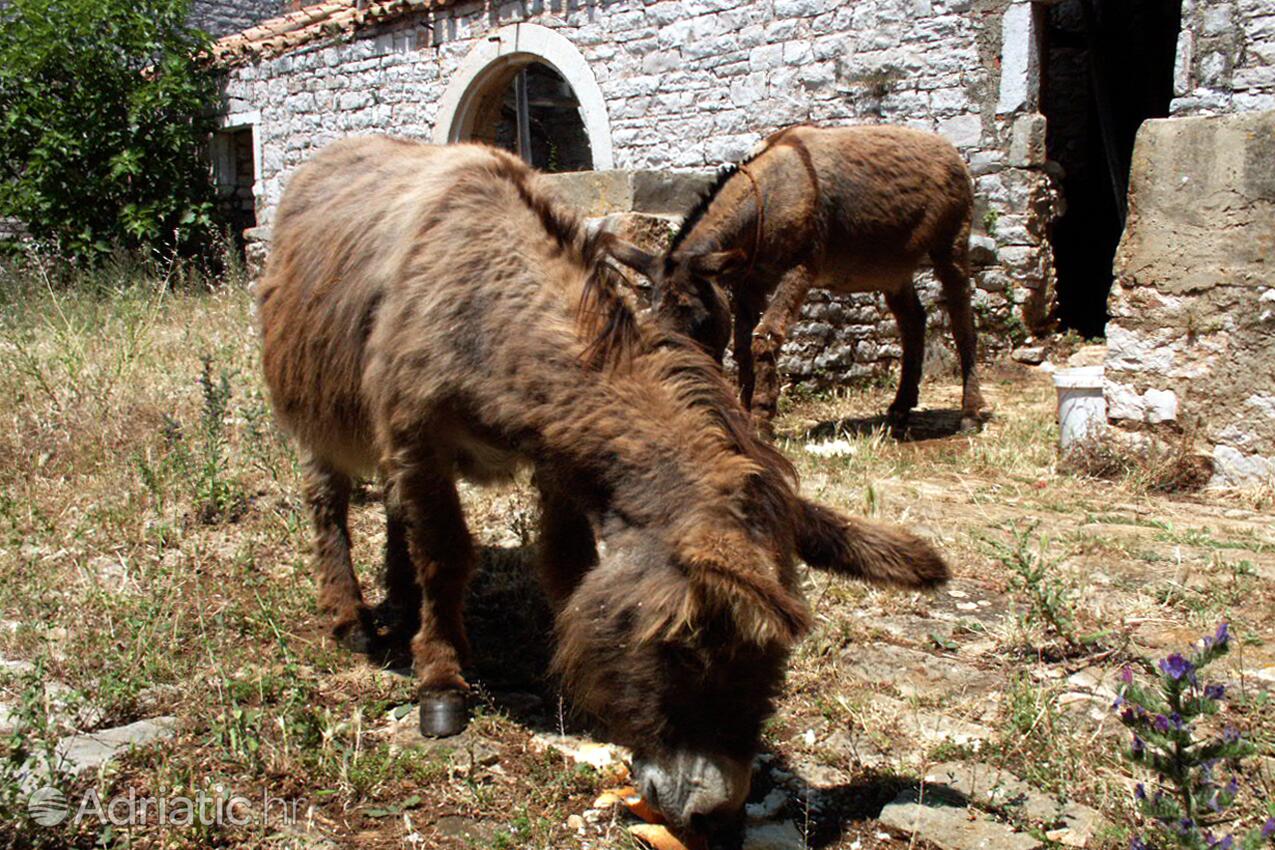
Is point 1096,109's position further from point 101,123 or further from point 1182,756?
point 101,123

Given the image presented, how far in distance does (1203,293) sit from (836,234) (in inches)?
95.9

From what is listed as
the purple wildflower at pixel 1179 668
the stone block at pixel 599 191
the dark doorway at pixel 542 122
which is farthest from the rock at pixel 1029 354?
the dark doorway at pixel 542 122

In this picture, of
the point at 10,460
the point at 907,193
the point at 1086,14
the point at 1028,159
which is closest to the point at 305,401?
the point at 10,460

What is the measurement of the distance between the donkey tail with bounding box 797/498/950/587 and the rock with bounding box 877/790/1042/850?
0.65 metres

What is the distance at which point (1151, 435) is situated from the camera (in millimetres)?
5738

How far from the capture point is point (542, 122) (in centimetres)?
Answer: 2008

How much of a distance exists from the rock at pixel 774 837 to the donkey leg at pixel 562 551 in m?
0.87

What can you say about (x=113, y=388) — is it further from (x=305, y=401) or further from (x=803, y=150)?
(x=803, y=150)

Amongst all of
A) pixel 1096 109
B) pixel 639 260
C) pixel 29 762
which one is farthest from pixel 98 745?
pixel 1096 109

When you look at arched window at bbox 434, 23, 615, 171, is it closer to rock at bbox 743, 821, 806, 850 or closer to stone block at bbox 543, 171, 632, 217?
stone block at bbox 543, 171, 632, 217

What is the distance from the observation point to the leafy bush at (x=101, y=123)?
14.1 meters

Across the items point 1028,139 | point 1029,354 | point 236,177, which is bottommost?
point 1029,354

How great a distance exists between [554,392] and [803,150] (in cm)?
502

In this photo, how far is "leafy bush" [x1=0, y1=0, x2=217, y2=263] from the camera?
14062mm
